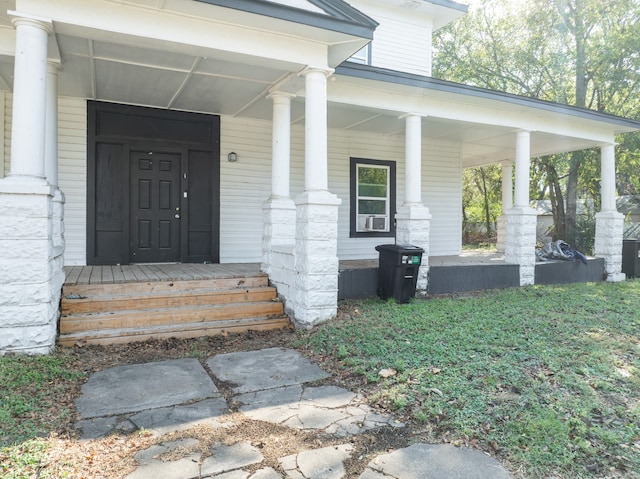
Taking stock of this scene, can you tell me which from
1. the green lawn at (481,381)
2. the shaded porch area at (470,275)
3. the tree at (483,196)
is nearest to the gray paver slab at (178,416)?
the green lawn at (481,381)

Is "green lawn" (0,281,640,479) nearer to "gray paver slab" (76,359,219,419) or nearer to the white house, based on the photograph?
"gray paver slab" (76,359,219,419)

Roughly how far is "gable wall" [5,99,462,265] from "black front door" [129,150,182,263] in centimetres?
71

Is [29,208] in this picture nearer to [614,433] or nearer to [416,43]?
[614,433]

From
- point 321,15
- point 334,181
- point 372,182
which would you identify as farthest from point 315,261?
point 372,182

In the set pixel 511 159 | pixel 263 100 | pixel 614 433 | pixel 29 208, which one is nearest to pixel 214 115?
pixel 263 100

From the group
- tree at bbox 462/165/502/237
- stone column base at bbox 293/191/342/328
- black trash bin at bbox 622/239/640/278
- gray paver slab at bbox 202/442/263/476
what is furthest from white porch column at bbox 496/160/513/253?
gray paver slab at bbox 202/442/263/476

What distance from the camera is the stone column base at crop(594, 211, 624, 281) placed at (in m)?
8.77

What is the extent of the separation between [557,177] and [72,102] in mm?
14314

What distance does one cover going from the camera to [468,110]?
722 cm

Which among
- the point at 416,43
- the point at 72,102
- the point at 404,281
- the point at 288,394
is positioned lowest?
the point at 288,394

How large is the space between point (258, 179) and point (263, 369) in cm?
454

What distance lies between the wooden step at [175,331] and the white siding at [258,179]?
252 cm

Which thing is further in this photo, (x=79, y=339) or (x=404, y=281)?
(x=404, y=281)

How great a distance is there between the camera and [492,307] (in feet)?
19.0
